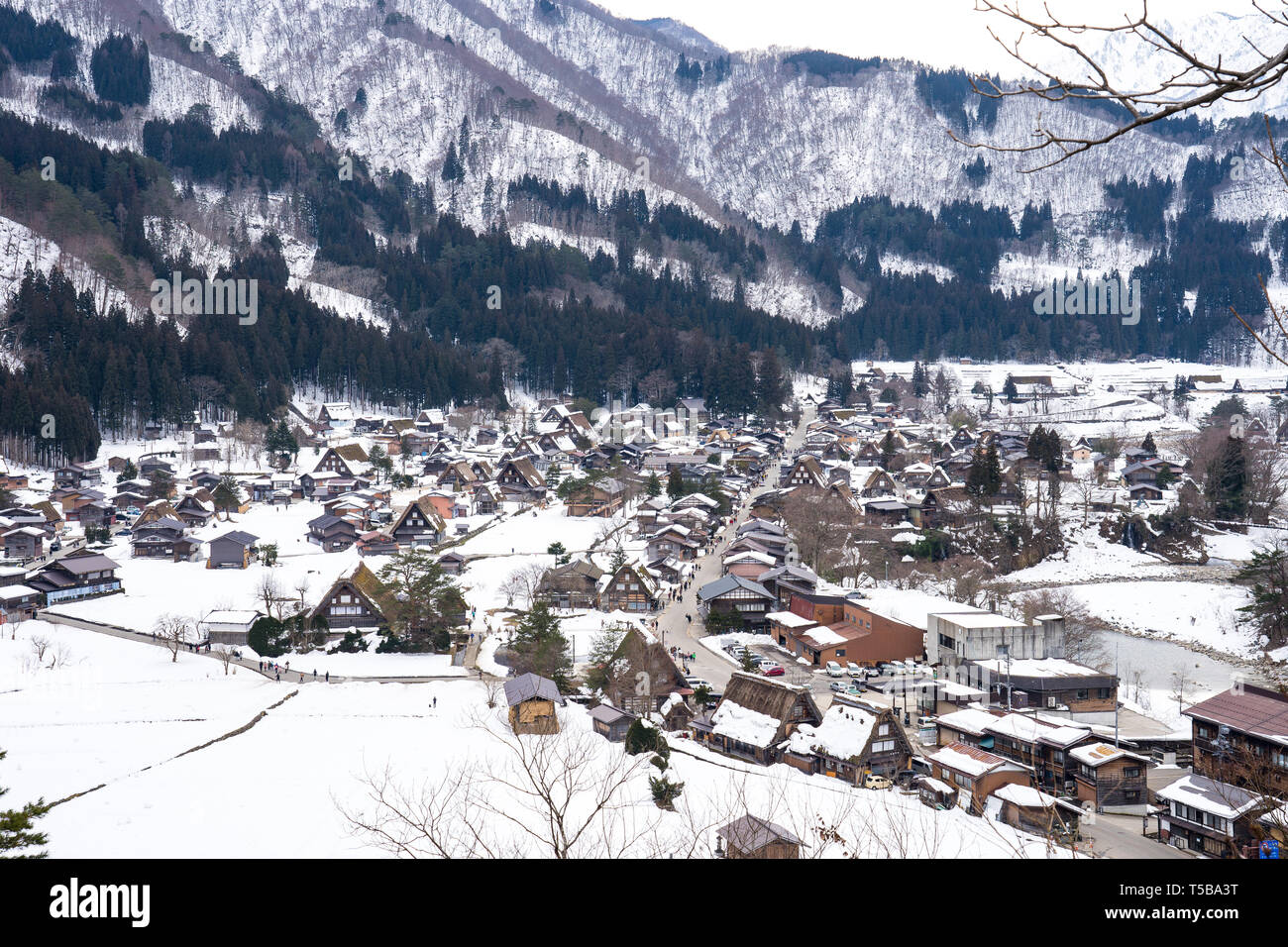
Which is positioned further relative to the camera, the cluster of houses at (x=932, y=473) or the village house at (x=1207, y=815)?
the cluster of houses at (x=932, y=473)

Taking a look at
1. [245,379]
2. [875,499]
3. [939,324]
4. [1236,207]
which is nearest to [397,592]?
[875,499]

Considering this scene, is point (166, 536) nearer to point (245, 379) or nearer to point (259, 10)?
point (245, 379)

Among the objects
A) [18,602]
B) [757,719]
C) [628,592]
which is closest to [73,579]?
[18,602]

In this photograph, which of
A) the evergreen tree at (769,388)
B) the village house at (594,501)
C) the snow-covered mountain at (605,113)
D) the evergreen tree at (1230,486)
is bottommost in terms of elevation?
the village house at (594,501)

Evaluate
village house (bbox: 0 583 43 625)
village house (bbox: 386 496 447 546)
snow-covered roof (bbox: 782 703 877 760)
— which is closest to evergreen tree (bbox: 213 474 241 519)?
village house (bbox: 386 496 447 546)

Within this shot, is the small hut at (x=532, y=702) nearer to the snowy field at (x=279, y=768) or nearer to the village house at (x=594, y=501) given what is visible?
the snowy field at (x=279, y=768)

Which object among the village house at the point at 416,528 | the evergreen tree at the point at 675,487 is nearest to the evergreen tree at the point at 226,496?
the village house at the point at 416,528
